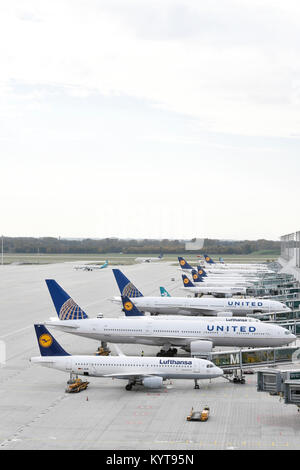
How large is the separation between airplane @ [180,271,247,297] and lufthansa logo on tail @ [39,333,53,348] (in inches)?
2348

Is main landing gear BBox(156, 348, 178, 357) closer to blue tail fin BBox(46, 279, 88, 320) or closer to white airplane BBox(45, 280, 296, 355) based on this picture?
white airplane BBox(45, 280, 296, 355)

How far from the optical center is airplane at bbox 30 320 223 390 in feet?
147

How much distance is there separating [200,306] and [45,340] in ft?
115

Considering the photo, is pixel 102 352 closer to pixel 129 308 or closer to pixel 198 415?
pixel 129 308

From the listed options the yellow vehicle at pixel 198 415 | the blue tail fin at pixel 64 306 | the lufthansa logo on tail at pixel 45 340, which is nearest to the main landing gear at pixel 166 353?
the blue tail fin at pixel 64 306

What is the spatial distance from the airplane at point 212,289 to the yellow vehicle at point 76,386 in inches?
2319

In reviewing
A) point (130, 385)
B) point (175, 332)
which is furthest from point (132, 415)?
point (175, 332)

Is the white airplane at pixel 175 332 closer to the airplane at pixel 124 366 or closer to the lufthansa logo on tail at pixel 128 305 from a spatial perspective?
the lufthansa logo on tail at pixel 128 305

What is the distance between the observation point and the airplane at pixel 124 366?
44.9m

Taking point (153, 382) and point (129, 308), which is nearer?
point (153, 382)

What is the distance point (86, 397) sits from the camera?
4300cm

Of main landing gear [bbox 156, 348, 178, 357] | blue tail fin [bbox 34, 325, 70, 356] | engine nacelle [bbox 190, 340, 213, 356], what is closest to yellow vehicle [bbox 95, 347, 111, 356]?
main landing gear [bbox 156, 348, 178, 357]

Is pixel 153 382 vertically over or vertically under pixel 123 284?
under

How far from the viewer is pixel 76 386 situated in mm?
44500
